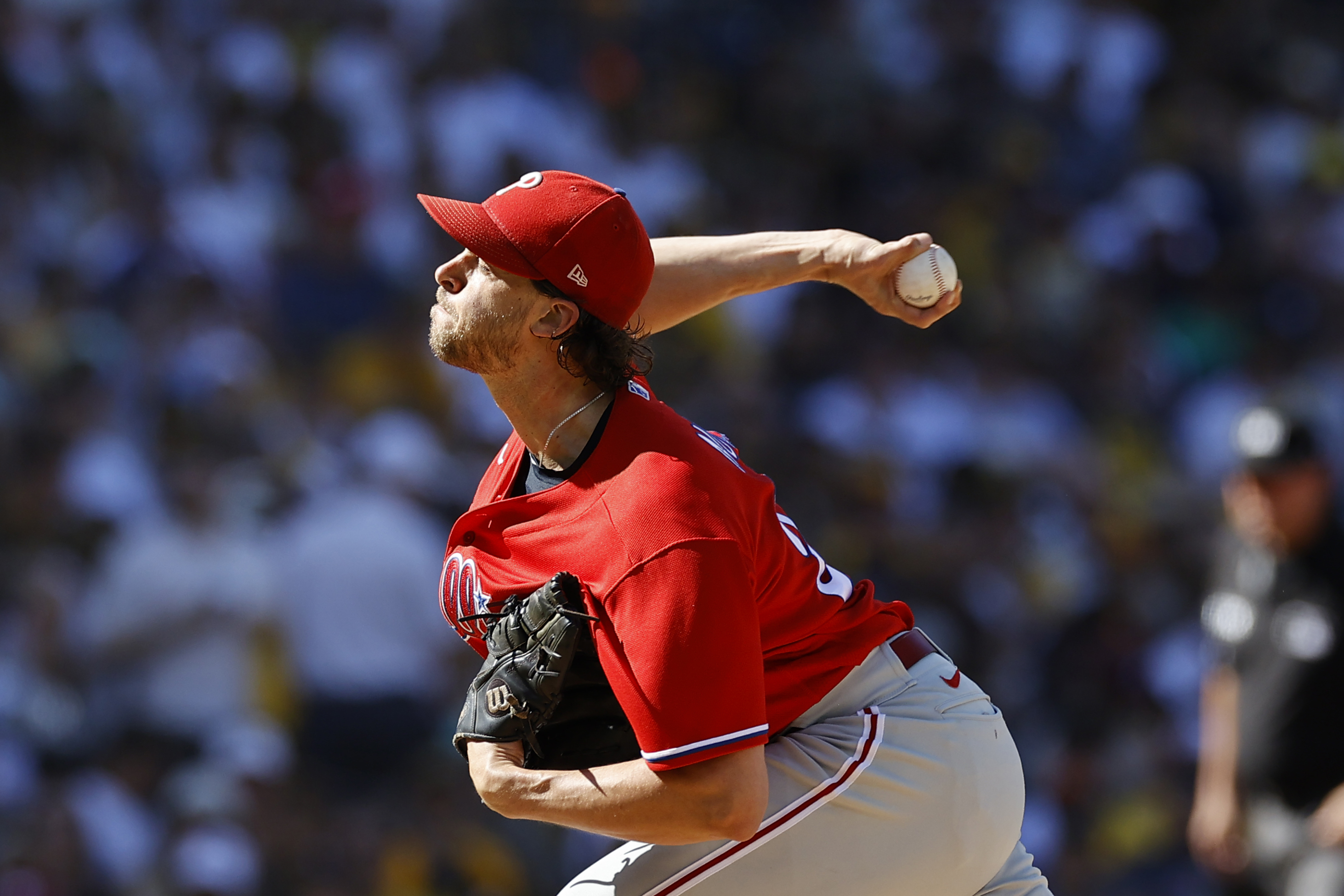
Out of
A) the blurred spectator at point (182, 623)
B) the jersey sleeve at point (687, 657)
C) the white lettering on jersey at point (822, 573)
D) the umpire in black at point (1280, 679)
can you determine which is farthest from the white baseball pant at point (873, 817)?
the blurred spectator at point (182, 623)

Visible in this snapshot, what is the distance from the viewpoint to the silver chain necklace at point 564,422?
9.23ft

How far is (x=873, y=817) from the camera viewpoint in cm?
271

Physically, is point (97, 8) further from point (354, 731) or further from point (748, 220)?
point (354, 731)

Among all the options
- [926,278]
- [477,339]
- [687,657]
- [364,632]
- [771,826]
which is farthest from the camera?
[364,632]

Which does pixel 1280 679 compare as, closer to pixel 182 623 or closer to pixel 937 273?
pixel 937 273

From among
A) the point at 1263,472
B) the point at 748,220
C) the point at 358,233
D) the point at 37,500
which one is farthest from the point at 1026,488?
the point at 37,500

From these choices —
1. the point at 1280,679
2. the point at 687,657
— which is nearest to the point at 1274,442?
the point at 1280,679

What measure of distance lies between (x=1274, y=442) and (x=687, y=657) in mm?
3156

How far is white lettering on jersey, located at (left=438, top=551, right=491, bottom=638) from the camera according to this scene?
2814 millimetres

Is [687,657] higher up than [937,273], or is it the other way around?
[937,273]

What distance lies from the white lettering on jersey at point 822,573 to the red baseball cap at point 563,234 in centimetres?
52

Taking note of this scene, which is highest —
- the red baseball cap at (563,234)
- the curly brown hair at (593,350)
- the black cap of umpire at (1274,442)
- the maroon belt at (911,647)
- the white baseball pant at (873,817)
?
the red baseball cap at (563,234)

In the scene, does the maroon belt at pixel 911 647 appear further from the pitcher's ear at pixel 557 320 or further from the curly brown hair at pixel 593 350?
the pitcher's ear at pixel 557 320

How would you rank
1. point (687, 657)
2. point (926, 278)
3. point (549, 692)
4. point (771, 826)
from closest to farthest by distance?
point (687, 657)
point (549, 692)
point (771, 826)
point (926, 278)
